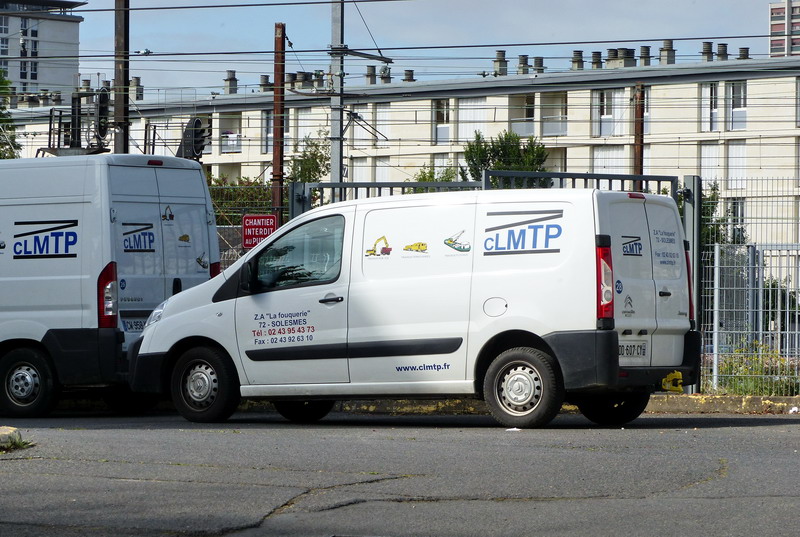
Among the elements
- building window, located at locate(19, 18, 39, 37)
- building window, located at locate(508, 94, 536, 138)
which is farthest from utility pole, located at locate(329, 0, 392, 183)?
building window, located at locate(19, 18, 39, 37)

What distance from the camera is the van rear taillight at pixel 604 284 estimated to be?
9781 millimetres

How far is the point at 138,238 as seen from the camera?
12.7 m

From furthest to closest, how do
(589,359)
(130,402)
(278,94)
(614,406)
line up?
(278,94) < (130,402) < (614,406) < (589,359)

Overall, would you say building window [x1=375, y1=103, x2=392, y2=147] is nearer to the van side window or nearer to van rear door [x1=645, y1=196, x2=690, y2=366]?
the van side window

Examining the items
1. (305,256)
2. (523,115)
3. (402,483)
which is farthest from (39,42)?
(402,483)

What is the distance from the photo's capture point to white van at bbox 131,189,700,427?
989 cm

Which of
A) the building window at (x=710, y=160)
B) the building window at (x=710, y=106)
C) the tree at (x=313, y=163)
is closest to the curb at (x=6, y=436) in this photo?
the tree at (x=313, y=163)

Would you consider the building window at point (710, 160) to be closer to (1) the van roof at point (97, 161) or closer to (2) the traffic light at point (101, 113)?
(2) the traffic light at point (101, 113)

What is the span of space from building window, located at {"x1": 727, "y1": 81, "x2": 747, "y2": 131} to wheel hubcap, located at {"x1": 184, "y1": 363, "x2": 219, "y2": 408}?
50321 mm

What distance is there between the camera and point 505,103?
209 feet

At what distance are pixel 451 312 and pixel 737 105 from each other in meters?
51.1

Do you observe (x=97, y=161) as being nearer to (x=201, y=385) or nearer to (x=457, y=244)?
(x=201, y=385)

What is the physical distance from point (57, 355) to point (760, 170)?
50259 mm

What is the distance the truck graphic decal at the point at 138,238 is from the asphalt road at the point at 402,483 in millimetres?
2741
